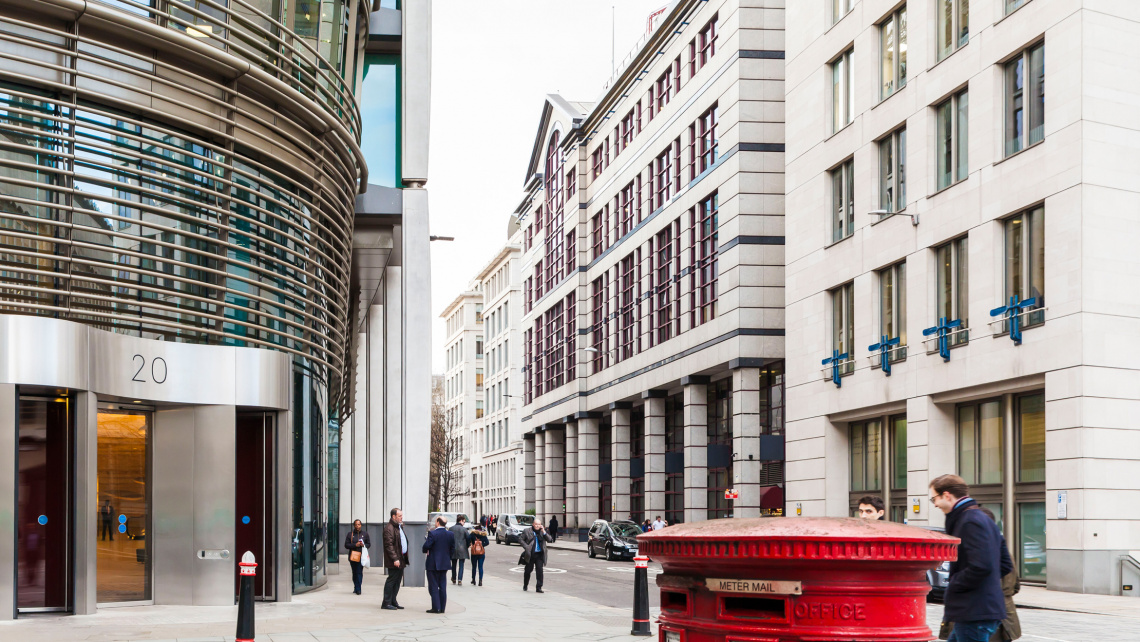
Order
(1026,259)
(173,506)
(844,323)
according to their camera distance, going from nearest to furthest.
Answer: (173,506)
(1026,259)
(844,323)

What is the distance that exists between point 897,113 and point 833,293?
657cm

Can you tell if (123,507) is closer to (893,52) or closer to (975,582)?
(975,582)

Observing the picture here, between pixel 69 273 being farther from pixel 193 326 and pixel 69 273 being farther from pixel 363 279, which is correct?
pixel 363 279

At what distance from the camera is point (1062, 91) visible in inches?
1171

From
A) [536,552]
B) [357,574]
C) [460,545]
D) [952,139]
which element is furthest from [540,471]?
[357,574]

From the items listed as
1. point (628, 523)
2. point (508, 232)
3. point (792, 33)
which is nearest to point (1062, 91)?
point (792, 33)

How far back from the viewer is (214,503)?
1841 cm

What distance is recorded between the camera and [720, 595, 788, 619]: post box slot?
4727 millimetres

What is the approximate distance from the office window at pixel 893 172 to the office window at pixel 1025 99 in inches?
208

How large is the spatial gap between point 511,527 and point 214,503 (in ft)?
156

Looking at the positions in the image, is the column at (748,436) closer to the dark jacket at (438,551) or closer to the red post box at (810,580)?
the dark jacket at (438,551)

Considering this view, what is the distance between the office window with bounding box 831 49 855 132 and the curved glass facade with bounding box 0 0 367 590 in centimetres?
2211

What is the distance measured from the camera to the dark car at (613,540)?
48.1 m

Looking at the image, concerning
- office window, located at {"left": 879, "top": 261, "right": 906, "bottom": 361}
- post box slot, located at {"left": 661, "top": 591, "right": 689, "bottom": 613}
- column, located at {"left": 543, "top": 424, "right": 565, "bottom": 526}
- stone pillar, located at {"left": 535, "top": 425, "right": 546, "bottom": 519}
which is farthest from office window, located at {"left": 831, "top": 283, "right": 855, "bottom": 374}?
stone pillar, located at {"left": 535, "top": 425, "right": 546, "bottom": 519}
